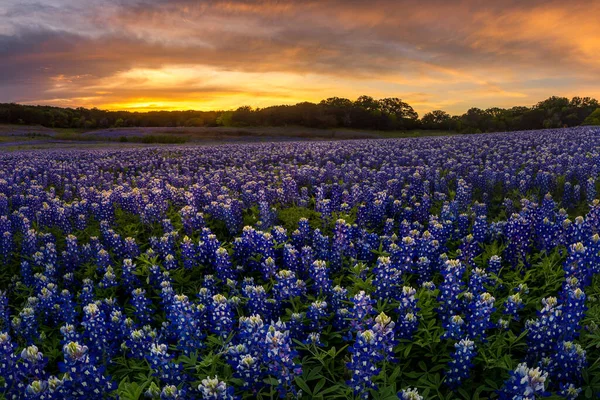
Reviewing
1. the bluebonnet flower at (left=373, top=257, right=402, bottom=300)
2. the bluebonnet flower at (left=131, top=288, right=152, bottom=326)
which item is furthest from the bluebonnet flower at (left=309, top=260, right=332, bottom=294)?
the bluebonnet flower at (left=131, top=288, right=152, bottom=326)

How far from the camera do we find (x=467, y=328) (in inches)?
155

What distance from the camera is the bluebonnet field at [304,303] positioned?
342cm

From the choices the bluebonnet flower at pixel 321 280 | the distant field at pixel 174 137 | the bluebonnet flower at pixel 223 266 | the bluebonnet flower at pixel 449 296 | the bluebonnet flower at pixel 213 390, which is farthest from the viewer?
the distant field at pixel 174 137

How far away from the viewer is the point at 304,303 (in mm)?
5035

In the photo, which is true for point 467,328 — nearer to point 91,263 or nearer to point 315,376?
point 315,376

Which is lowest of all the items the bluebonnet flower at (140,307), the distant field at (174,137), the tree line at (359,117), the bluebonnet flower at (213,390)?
the bluebonnet flower at (140,307)

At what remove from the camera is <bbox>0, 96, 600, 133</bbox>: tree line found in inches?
2712

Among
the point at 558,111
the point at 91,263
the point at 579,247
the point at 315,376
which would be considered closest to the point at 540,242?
the point at 579,247

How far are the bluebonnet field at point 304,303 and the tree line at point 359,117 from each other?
195ft

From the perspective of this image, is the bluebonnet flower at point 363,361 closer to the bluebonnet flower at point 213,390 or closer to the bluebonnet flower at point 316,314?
the bluebonnet flower at point 213,390

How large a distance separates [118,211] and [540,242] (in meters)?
7.70

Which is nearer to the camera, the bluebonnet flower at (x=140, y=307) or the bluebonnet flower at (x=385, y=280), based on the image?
the bluebonnet flower at (x=385, y=280)

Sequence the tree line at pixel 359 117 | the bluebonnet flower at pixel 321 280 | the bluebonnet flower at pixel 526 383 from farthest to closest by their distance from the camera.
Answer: the tree line at pixel 359 117
the bluebonnet flower at pixel 321 280
the bluebonnet flower at pixel 526 383

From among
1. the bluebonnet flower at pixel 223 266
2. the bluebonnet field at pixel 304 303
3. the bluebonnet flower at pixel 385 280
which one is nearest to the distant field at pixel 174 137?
the bluebonnet field at pixel 304 303
